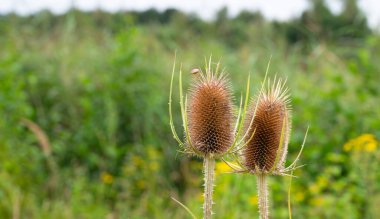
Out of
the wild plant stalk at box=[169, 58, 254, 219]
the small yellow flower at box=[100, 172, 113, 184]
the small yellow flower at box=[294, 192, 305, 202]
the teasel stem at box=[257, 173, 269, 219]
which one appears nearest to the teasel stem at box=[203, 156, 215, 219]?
the wild plant stalk at box=[169, 58, 254, 219]

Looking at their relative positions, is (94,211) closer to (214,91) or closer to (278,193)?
(278,193)

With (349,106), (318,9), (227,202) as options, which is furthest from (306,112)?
(318,9)

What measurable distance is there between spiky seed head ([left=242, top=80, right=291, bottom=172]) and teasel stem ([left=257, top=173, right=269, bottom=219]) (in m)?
0.02

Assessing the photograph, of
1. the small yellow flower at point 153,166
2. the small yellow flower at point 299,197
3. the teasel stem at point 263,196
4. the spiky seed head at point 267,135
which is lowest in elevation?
the teasel stem at point 263,196

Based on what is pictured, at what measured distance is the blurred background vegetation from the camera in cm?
452

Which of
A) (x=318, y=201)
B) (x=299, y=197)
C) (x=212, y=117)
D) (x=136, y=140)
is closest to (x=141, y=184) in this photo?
(x=136, y=140)

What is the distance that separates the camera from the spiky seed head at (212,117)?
1.48m

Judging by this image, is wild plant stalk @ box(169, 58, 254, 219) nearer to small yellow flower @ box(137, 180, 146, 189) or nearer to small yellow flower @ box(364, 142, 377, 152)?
small yellow flower @ box(364, 142, 377, 152)

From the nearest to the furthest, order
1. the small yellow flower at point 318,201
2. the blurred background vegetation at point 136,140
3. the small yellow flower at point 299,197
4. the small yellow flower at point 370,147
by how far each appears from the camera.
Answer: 1. the small yellow flower at point 370,147
2. the small yellow flower at point 318,201
3. the blurred background vegetation at point 136,140
4. the small yellow flower at point 299,197

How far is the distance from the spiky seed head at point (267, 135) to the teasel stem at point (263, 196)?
0.07ft

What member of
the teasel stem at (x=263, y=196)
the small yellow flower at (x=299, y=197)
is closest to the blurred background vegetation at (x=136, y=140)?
the small yellow flower at (x=299, y=197)

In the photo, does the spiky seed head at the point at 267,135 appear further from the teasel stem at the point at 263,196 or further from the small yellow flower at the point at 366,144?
the small yellow flower at the point at 366,144

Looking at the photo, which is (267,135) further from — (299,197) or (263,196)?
(299,197)

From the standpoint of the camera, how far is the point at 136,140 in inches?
236
